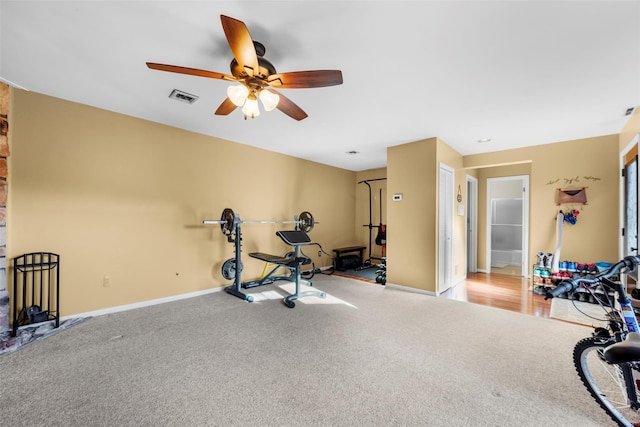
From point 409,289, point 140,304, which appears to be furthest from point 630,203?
point 140,304

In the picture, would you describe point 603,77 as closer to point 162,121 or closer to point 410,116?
point 410,116

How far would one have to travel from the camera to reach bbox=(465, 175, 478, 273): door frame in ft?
19.2

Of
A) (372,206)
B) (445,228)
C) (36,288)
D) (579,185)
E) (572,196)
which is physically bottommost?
(36,288)

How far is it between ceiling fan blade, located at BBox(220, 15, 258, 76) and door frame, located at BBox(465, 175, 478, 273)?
5.59m

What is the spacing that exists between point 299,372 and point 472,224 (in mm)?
5328

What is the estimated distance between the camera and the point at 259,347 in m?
2.45

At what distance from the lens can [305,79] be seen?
6.02ft

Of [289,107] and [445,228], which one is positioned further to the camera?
[445,228]

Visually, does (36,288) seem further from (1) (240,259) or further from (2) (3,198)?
(1) (240,259)

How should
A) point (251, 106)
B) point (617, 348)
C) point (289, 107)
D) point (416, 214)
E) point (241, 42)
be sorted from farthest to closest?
point (416, 214)
point (289, 107)
point (251, 106)
point (241, 42)
point (617, 348)

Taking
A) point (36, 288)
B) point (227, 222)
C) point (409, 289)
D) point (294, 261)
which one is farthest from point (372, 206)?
point (36, 288)

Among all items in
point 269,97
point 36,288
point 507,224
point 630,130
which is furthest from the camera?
point 507,224

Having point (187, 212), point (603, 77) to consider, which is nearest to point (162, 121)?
point (187, 212)

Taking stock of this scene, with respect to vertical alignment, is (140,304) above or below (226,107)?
below
